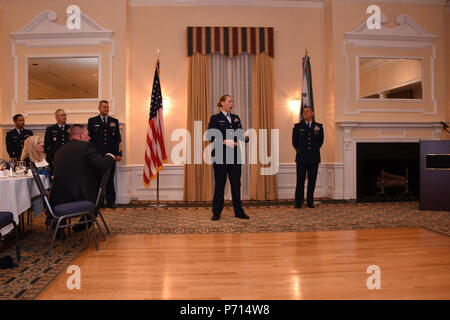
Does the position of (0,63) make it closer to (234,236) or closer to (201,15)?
(201,15)

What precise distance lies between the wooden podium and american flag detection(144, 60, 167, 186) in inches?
169

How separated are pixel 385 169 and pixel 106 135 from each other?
5346 millimetres

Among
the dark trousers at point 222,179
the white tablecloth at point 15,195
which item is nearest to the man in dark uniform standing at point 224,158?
the dark trousers at point 222,179

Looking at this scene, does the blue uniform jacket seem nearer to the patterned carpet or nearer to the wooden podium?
the patterned carpet

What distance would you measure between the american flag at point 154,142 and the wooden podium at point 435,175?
429 cm

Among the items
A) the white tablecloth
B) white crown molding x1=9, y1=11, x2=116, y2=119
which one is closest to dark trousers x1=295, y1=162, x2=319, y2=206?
white crown molding x1=9, y1=11, x2=116, y2=119

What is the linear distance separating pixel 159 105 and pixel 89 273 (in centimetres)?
357

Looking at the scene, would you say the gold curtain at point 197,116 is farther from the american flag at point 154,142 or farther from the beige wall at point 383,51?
the beige wall at point 383,51

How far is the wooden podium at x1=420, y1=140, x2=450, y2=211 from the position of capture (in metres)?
4.75

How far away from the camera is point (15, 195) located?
2.69 meters

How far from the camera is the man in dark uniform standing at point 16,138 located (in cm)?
528

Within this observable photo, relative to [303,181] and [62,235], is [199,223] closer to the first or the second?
[62,235]

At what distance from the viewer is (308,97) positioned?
18.5 ft

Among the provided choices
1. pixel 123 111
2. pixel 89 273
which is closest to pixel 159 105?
pixel 123 111
